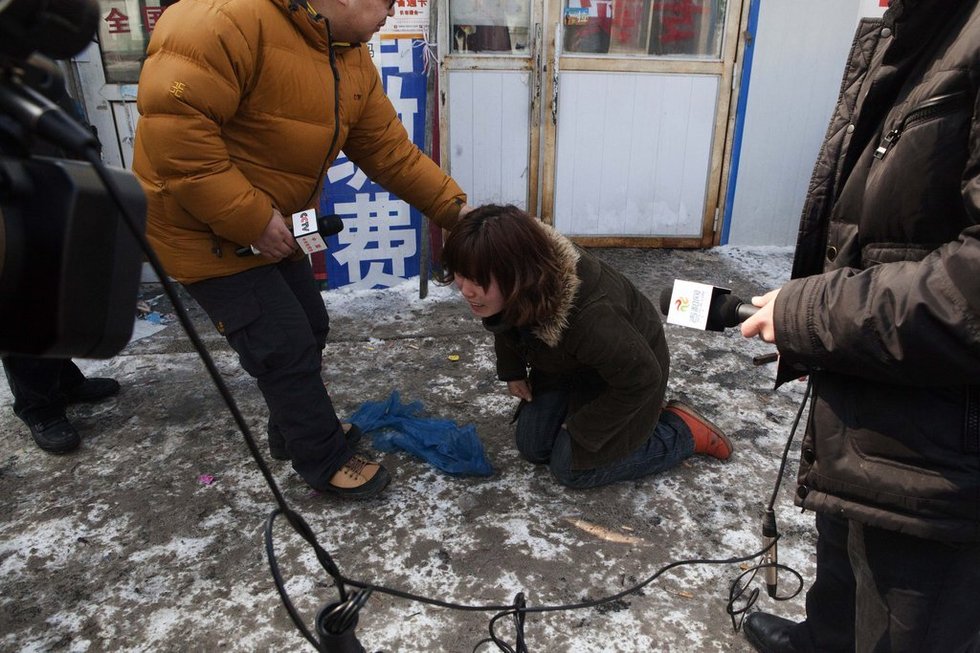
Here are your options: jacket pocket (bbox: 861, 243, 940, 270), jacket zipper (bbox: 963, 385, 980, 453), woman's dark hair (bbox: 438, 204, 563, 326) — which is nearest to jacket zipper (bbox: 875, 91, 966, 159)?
jacket pocket (bbox: 861, 243, 940, 270)

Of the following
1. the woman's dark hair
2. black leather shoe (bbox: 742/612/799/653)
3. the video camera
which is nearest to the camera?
the video camera

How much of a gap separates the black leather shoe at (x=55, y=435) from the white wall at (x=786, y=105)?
15.6 ft

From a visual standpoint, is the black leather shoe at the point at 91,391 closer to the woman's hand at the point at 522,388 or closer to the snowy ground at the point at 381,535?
the snowy ground at the point at 381,535

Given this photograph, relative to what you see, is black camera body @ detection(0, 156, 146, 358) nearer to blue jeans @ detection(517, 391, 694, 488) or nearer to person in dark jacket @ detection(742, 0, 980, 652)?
person in dark jacket @ detection(742, 0, 980, 652)

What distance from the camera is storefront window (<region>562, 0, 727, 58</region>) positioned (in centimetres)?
474

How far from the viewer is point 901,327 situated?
1068 millimetres

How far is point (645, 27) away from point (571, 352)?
3526mm

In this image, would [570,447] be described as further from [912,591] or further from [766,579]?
[912,591]

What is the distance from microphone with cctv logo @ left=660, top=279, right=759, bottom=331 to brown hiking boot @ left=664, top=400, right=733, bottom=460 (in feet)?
4.45

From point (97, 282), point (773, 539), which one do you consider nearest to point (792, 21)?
point (773, 539)

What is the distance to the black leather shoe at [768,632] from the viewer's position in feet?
5.96

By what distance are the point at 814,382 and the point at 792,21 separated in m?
4.46

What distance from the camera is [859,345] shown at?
1.13 m

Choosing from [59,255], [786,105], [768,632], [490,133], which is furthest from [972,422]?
[786,105]
